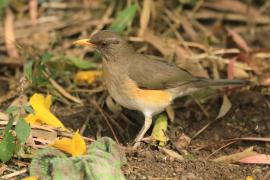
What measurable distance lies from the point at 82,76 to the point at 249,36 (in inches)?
95.9

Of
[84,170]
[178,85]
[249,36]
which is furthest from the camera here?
[249,36]

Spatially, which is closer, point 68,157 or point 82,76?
point 68,157

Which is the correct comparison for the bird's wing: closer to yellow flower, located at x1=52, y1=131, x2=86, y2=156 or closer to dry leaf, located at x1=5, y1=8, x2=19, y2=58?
yellow flower, located at x1=52, y1=131, x2=86, y2=156

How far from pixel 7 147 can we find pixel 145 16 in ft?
11.0

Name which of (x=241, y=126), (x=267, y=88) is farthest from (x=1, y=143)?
(x=267, y=88)

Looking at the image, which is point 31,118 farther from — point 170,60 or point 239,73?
point 239,73

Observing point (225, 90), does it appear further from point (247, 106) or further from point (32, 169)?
point (32, 169)

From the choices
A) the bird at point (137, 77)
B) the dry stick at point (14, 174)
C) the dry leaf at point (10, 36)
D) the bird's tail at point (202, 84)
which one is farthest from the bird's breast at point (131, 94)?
the dry leaf at point (10, 36)

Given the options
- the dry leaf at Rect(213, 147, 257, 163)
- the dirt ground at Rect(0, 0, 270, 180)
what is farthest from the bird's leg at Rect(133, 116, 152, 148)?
the dry leaf at Rect(213, 147, 257, 163)

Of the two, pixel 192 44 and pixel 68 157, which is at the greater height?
pixel 192 44

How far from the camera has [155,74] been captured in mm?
6465

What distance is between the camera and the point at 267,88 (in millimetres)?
7227

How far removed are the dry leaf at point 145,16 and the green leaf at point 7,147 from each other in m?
3.11

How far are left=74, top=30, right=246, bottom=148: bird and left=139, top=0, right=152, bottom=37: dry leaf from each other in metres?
1.31
